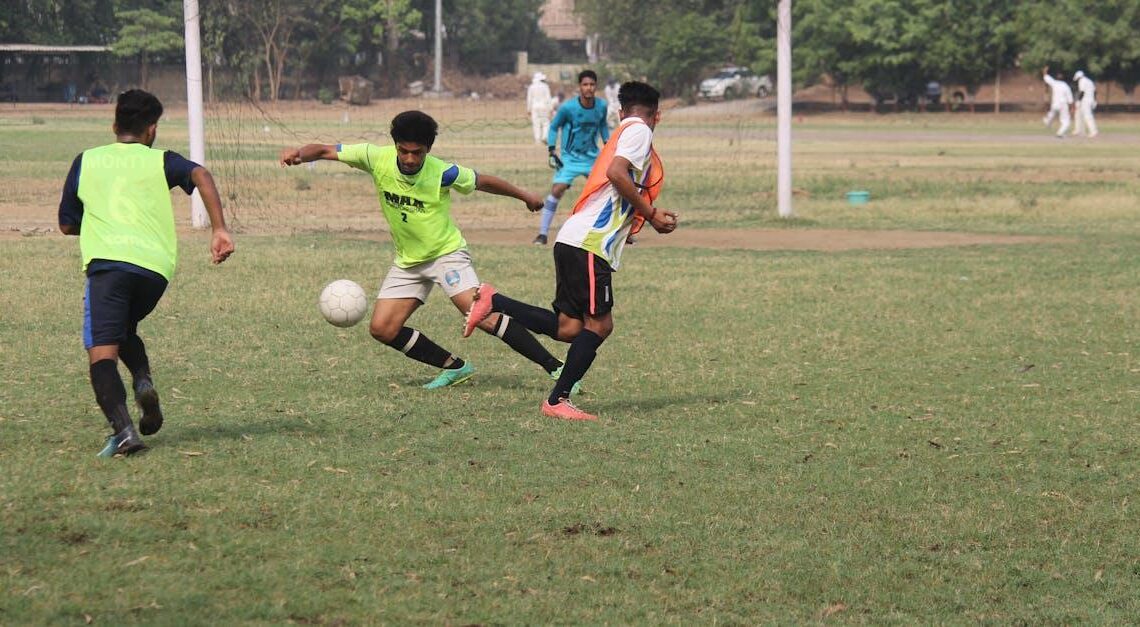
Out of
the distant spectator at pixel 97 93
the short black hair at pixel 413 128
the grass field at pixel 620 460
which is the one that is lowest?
the grass field at pixel 620 460

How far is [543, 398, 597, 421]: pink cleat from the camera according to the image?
7746 mm

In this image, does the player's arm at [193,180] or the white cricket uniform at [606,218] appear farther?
the white cricket uniform at [606,218]

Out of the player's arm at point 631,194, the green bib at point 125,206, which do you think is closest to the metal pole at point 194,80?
the player's arm at point 631,194

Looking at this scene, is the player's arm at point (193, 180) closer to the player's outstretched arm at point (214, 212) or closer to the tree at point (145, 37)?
the player's outstretched arm at point (214, 212)

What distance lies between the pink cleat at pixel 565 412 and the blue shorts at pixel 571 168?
8622mm

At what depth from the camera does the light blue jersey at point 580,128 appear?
633 inches

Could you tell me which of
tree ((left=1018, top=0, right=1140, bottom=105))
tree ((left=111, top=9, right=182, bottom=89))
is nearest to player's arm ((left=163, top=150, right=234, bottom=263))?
tree ((left=111, top=9, right=182, bottom=89))

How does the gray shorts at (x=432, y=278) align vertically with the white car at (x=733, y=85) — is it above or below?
below

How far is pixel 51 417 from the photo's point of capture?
752cm

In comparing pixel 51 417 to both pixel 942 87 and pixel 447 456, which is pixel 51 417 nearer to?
pixel 447 456

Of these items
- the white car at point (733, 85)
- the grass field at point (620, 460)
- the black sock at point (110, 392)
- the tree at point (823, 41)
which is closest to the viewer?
the grass field at point (620, 460)

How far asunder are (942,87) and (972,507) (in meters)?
63.1

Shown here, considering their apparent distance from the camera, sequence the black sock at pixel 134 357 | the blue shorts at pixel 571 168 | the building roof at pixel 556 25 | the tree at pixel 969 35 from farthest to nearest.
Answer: the building roof at pixel 556 25, the tree at pixel 969 35, the blue shorts at pixel 571 168, the black sock at pixel 134 357

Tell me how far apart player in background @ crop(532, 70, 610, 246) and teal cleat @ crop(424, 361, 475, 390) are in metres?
7.34
